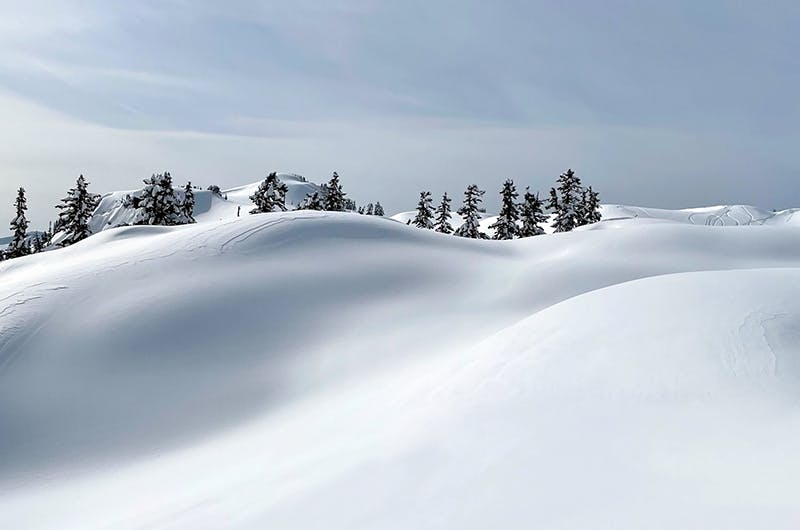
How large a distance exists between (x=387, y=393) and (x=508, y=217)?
44.5 m

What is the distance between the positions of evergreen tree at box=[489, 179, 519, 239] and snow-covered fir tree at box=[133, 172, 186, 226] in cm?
3021

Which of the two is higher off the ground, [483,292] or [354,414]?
[483,292]

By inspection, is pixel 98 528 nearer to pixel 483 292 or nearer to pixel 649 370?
pixel 649 370

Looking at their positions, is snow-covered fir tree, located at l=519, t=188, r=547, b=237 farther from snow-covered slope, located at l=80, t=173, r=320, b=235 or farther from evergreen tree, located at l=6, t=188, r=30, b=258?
snow-covered slope, located at l=80, t=173, r=320, b=235

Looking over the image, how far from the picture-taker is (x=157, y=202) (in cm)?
4278

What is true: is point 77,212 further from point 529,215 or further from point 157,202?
point 529,215

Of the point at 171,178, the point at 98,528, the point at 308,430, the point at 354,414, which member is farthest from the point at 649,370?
the point at 171,178

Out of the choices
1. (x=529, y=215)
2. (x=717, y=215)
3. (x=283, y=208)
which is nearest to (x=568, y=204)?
(x=529, y=215)

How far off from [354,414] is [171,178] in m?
43.7

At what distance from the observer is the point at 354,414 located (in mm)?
7223

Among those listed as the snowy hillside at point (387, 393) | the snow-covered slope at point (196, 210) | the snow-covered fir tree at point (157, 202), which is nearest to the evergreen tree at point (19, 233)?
the snow-covered fir tree at point (157, 202)

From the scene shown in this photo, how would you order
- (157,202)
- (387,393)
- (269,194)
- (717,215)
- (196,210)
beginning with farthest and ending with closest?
1. (196,210)
2. (717,215)
3. (269,194)
4. (157,202)
5. (387,393)

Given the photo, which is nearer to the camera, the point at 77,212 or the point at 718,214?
the point at 77,212

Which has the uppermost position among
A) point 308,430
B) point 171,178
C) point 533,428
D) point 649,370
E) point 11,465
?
point 171,178
